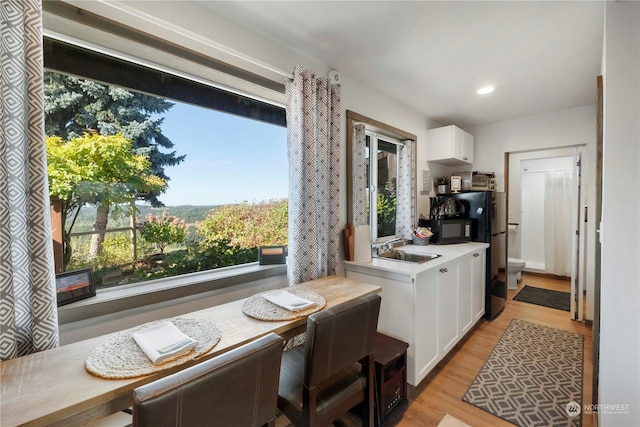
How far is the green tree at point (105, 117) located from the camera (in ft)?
3.99

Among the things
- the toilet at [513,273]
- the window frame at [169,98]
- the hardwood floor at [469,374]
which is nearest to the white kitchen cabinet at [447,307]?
the hardwood floor at [469,374]

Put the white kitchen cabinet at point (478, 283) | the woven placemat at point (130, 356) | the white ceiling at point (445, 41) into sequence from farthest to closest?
the white kitchen cabinet at point (478, 283) → the white ceiling at point (445, 41) → the woven placemat at point (130, 356)

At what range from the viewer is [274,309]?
4.35 ft

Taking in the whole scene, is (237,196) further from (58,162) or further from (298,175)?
(58,162)

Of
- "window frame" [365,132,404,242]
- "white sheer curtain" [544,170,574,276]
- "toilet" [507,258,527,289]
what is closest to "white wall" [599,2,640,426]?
"window frame" [365,132,404,242]

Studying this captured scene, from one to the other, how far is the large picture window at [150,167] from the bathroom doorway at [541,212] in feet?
13.9

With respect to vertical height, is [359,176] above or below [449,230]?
above

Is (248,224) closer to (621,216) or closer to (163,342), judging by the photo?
(163,342)

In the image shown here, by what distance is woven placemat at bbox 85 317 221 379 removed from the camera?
0.84 meters

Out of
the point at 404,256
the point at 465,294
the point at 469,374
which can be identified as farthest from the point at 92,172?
the point at 465,294

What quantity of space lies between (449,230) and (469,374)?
1.40m

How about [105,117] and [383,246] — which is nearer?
[105,117]

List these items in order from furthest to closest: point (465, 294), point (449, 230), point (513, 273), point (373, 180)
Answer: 1. point (513, 273)
2. point (449, 230)
3. point (373, 180)
4. point (465, 294)

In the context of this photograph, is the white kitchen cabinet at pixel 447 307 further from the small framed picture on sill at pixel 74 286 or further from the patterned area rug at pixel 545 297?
the small framed picture on sill at pixel 74 286
